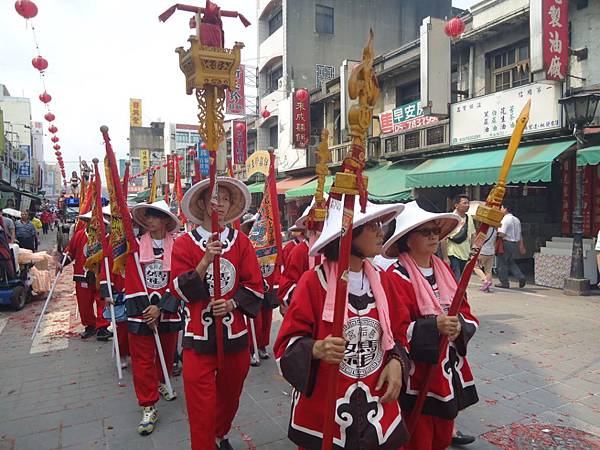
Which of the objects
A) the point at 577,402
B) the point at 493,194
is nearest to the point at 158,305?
the point at 493,194

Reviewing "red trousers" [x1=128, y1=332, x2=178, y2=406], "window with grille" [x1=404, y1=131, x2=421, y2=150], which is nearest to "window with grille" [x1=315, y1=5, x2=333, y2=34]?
"window with grille" [x1=404, y1=131, x2=421, y2=150]

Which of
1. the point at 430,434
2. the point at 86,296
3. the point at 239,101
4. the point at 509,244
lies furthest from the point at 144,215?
the point at 239,101

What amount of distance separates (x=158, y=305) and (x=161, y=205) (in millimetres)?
892

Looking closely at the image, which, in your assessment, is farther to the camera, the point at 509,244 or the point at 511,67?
the point at 511,67

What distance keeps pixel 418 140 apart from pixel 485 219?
12648 millimetres

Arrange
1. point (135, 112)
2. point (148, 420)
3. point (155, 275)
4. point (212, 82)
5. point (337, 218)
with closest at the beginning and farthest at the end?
point (337, 218) → point (212, 82) → point (148, 420) → point (155, 275) → point (135, 112)

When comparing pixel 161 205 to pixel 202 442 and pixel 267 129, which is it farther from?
pixel 267 129

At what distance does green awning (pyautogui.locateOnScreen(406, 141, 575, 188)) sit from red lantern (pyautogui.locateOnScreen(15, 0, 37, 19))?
9278mm

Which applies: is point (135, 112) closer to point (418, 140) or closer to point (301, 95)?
point (301, 95)

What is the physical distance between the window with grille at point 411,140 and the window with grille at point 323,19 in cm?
1253

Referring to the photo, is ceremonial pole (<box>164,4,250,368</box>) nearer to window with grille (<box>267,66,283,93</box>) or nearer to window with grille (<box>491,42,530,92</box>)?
window with grille (<box>491,42,530,92</box>)

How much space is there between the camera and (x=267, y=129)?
26438 millimetres

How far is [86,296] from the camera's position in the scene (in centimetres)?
656

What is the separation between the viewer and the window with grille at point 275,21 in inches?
1014
